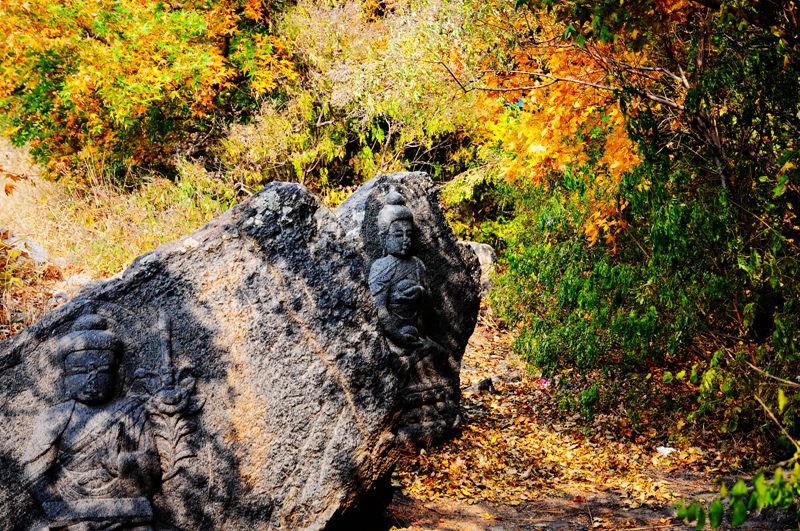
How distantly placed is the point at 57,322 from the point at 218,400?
1020mm

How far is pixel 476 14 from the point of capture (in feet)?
33.0

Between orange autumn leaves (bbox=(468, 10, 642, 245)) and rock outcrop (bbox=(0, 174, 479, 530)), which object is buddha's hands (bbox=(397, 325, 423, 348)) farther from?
rock outcrop (bbox=(0, 174, 479, 530))

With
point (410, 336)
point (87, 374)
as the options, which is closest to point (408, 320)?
point (410, 336)

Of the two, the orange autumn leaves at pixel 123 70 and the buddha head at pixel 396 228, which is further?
the orange autumn leaves at pixel 123 70

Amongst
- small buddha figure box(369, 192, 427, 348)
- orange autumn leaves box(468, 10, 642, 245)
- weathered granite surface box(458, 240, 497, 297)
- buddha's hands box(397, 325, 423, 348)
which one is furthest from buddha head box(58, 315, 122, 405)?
weathered granite surface box(458, 240, 497, 297)

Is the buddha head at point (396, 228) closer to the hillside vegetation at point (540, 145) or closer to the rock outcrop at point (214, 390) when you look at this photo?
the hillside vegetation at point (540, 145)

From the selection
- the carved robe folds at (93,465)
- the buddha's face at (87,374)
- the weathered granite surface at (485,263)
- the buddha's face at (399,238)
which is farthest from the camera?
the weathered granite surface at (485,263)

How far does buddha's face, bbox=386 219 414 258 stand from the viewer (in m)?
7.10

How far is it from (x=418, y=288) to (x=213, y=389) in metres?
3.33

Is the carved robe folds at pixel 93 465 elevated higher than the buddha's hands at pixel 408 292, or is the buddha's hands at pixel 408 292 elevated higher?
the carved robe folds at pixel 93 465

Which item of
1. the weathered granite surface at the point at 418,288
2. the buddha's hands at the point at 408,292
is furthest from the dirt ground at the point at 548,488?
the buddha's hands at the point at 408,292

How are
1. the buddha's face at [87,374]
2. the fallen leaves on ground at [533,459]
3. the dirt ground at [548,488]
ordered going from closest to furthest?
the buddha's face at [87,374] → the dirt ground at [548,488] → the fallen leaves on ground at [533,459]

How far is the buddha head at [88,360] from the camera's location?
12.2 ft

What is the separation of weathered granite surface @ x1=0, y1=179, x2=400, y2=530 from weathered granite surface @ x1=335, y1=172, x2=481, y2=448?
2.68 meters
